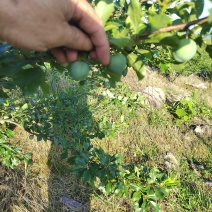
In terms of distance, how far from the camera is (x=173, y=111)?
4566mm

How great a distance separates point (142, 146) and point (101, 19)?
114 inches

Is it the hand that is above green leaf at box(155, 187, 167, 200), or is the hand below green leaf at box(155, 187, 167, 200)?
above

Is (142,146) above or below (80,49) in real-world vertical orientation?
below

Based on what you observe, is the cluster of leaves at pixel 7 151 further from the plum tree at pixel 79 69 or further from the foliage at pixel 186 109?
the foliage at pixel 186 109

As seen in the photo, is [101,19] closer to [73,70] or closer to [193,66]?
[73,70]

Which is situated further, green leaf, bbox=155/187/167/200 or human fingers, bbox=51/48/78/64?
green leaf, bbox=155/187/167/200

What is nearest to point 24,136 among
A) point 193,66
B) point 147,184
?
point 147,184

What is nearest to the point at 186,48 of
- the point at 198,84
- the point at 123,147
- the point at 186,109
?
the point at 123,147

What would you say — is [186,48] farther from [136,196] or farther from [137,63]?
[136,196]

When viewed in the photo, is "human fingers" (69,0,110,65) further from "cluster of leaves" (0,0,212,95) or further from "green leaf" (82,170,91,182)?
"green leaf" (82,170,91,182)

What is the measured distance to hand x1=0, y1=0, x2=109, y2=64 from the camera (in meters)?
0.50

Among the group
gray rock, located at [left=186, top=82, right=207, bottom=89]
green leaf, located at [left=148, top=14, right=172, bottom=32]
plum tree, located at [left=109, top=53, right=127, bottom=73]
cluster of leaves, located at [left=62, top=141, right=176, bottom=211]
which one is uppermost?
green leaf, located at [left=148, top=14, right=172, bottom=32]

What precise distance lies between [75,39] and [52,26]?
5 centimetres

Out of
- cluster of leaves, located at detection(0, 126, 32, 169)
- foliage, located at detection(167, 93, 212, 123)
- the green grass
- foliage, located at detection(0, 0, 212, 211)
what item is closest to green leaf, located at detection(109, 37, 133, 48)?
foliage, located at detection(0, 0, 212, 211)
